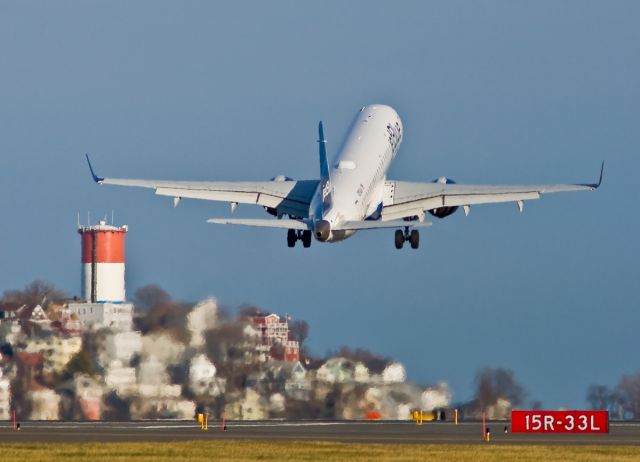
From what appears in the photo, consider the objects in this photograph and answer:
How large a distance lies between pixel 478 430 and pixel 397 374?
18.3 m

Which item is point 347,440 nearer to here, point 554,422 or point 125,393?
point 554,422

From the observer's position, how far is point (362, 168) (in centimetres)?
11944

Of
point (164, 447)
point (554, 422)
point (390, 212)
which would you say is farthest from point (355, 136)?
point (164, 447)

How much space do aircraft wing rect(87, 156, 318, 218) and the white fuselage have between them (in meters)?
2.77

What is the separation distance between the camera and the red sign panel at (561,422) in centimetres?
10938

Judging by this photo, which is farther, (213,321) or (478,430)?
(213,321)

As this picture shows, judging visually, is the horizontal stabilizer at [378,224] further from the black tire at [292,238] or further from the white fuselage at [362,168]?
the black tire at [292,238]

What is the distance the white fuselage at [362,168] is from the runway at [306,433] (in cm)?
1068

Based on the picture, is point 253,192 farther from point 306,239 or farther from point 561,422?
point 561,422

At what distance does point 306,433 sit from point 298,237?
14.9m

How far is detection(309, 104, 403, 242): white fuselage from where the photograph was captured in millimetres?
113188

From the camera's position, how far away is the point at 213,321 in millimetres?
131125

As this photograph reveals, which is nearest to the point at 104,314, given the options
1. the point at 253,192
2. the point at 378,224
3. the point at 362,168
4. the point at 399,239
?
the point at 253,192

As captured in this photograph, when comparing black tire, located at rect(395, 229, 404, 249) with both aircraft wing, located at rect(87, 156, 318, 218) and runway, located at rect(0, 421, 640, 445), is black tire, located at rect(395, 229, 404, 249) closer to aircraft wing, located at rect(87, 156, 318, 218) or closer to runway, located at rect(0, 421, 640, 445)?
aircraft wing, located at rect(87, 156, 318, 218)
